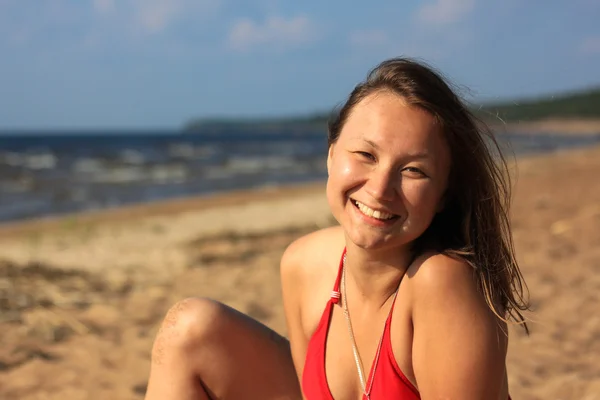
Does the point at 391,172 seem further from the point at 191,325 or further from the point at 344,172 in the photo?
the point at 191,325

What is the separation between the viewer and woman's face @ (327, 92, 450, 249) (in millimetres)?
1606

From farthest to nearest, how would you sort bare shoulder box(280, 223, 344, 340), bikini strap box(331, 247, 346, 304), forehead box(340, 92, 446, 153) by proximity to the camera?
1. bare shoulder box(280, 223, 344, 340)
2. bikini strap box(331, 247, 346, 304)
3. forehead box(340, 92, 446, 153)

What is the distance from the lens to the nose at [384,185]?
63.0 inches

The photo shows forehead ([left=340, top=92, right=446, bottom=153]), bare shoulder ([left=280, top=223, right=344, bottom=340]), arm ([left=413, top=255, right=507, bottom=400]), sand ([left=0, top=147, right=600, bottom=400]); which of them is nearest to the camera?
arm ([left=413, top=255, right=507, bottom=400])

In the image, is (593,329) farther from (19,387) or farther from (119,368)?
(19,387)

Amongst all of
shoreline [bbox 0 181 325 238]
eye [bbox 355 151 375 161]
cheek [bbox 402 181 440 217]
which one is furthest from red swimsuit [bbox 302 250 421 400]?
shoreline [bbox 0 181 325 238]

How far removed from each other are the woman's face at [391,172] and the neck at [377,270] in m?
0.07

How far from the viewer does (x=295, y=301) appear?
215 cm

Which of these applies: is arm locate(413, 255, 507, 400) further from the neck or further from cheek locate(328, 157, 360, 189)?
cheek locate(328, 157, 360, 189)

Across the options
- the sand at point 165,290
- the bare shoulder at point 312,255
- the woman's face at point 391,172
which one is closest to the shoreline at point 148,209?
the sand at point 165,290

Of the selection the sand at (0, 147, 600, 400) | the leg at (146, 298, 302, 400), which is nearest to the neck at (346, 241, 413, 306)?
the leg at (146, 298, 302, 400)

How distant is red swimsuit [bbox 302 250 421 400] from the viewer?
1.66 meters

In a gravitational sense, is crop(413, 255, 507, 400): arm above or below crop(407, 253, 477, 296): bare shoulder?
below

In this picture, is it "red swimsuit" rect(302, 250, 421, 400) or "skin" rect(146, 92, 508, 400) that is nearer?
"skin" rect(146, 92, 508, 400)
